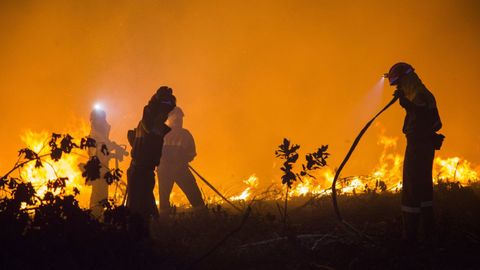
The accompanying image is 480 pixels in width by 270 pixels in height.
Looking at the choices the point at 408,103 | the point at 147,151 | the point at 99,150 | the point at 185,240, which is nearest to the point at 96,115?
the point at 99,150

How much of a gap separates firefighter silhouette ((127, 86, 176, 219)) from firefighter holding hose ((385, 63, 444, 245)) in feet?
11.7

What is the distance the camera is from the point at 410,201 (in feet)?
14.6

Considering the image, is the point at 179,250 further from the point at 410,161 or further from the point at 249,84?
the point at 249,84

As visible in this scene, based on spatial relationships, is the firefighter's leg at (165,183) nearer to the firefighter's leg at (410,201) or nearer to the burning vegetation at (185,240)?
the burning vegetation at (185,240)

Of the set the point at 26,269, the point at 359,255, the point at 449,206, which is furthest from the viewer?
the point at 449,206

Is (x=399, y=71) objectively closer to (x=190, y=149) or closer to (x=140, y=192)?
(x=140, y=192)

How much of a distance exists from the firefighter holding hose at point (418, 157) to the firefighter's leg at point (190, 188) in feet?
15.9

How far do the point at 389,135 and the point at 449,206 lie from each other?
86.6 ft

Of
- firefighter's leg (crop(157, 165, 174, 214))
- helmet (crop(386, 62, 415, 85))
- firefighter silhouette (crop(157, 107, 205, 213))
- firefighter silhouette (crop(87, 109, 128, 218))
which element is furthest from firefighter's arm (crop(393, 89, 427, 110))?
firefighter silhouette (crop(87, 109, 128, 218))

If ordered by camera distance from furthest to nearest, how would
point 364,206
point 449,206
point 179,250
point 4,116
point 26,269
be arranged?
point 4,116, point 364,206, point 449,206, point 179,250, point 26,269

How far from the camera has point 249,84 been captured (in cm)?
4150

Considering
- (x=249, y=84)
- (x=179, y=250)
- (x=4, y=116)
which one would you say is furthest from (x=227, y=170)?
(x=179, y=250)

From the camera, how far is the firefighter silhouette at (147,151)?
17.8 ft

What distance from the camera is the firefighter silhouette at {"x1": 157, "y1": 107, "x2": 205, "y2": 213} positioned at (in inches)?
327
